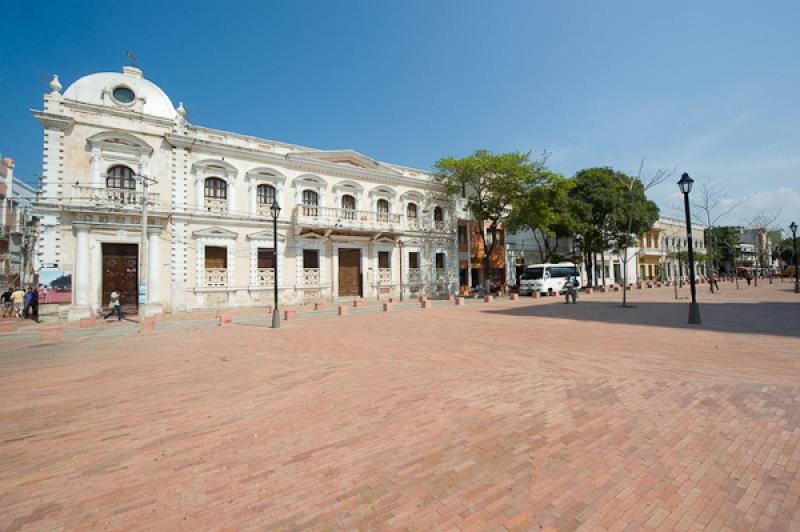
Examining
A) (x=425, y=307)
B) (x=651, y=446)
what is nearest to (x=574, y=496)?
(x=651, y=446)

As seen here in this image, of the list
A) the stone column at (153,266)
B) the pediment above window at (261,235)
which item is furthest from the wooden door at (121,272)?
the pediment above window at (261,235)

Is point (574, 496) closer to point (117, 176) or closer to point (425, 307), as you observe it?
point (425, 307)

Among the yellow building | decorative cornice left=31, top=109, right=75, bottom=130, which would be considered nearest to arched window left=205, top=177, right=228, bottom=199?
decorative cornice left=31, top=109, right=75, bottom=130

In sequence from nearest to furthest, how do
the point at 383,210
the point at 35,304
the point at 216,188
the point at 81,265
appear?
the point at 81,265, the point at 35,304, the point at 216,188, the point at 383,210

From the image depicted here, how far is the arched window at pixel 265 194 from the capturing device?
2200cm

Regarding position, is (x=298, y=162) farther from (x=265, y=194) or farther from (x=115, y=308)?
(x=115, y=308)

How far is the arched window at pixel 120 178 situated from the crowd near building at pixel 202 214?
0.07 metres

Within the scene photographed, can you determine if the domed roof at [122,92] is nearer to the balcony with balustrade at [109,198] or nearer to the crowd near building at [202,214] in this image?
the crowd near building at [202,214]

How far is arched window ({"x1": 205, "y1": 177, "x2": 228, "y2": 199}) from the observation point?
20.6 meters

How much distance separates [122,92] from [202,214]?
763cm

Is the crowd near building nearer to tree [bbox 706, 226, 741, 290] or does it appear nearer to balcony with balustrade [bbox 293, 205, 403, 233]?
balcony with balustrade [bbox 293, 205, 403, 233]

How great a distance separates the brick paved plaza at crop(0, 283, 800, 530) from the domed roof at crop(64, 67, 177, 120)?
55.7 feet

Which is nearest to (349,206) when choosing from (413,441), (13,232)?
(413,441)

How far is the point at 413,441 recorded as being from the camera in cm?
366
